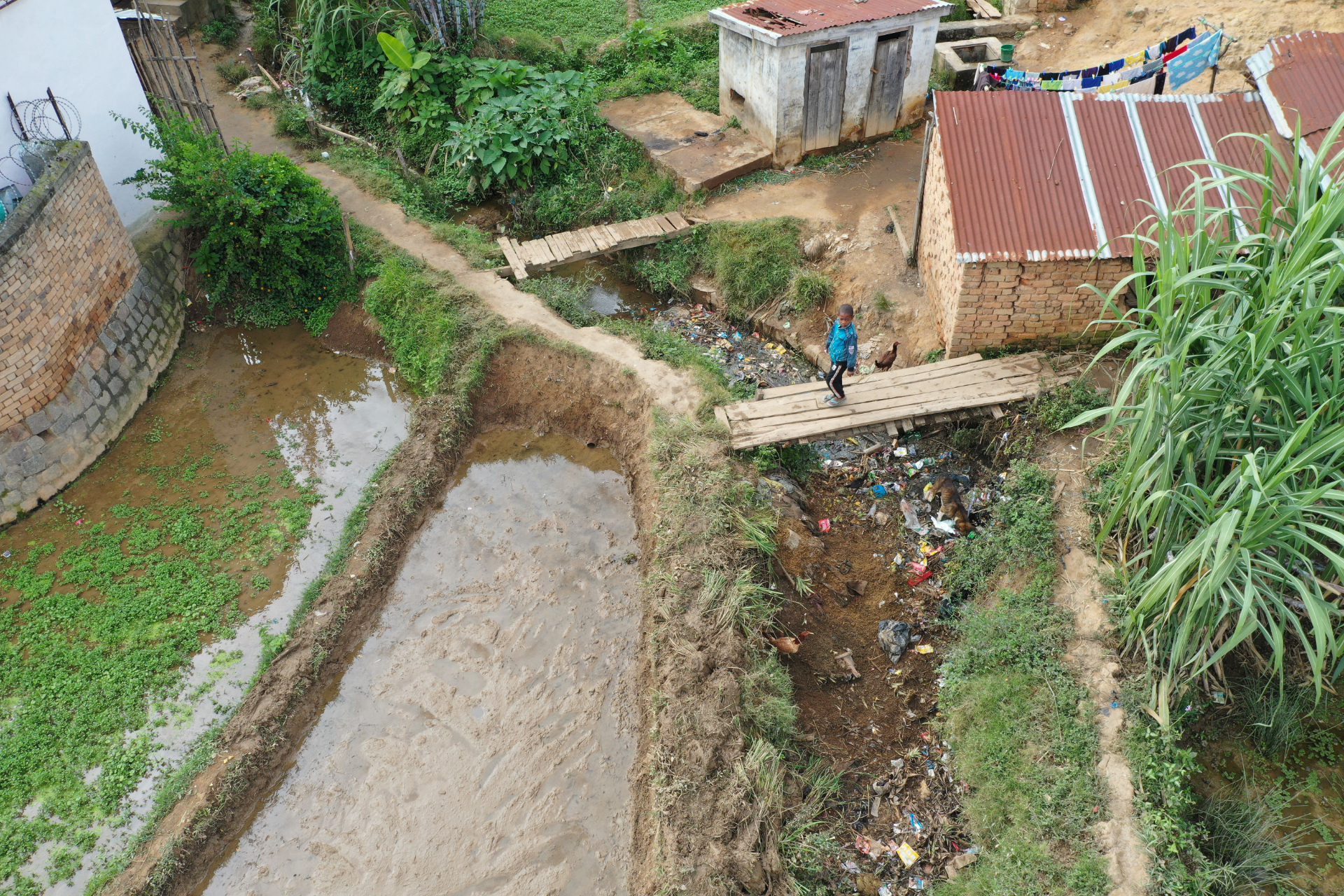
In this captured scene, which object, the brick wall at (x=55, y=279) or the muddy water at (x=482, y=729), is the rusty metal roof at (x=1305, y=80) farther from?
the brick wall at (x=55, y=279)

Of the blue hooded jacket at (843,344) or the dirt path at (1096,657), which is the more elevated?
the blue hooded jacket at (843,344)

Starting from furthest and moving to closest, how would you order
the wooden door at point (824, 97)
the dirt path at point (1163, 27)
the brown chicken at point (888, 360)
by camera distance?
1. the dirt path at point (1163, 27)
2. the wooden door at point (824, 97)
3. the brown chicken at point (888, 360)

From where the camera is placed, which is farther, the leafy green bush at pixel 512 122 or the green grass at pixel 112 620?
the leafy green bush at pixel 512 122

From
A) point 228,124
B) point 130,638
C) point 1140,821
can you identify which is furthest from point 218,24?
point 1140,821

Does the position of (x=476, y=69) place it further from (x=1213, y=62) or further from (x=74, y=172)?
(x=1213, y=62)

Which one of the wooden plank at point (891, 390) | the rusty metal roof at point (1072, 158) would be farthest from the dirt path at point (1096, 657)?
the rusty metal roof at point (1072, 158)

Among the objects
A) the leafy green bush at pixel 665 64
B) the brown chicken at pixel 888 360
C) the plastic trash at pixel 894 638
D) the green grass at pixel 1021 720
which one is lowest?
the plastic trash at pixel 894 638

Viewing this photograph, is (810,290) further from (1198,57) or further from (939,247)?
(1198,57)
